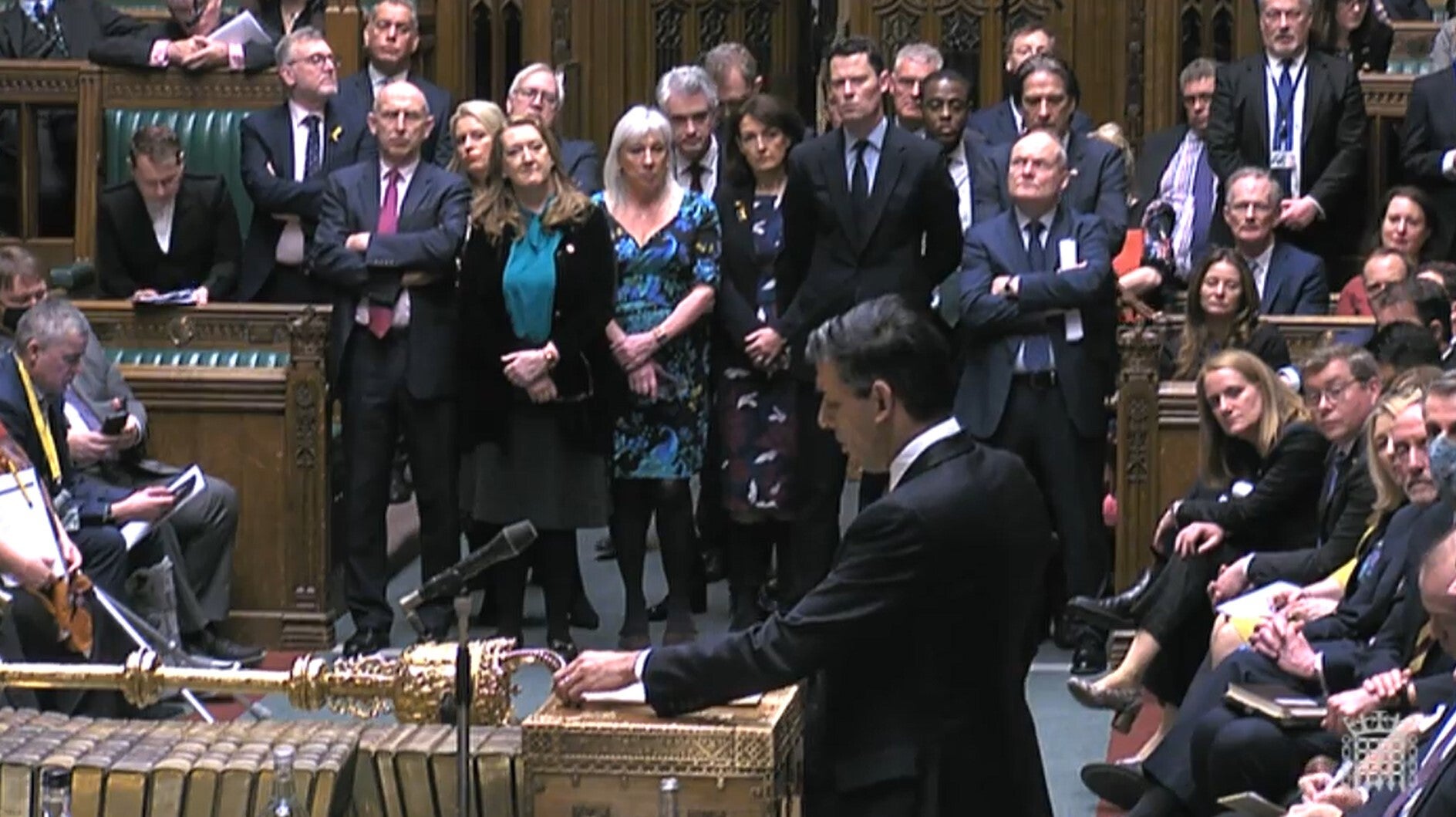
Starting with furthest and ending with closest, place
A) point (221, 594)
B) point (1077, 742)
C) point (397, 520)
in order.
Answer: point (397, 520), point (221, 594), point (1077, 742)

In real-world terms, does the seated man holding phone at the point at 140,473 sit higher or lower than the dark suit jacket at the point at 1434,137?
lower

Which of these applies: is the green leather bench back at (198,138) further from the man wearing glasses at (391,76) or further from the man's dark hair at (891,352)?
the man's dark hair at (891,352)


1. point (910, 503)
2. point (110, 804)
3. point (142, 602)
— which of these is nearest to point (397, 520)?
point (142, 602)

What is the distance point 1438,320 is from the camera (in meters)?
8.66

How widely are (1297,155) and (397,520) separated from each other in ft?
11.7

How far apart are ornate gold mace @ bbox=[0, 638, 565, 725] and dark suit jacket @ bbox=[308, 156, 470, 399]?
11.0ft

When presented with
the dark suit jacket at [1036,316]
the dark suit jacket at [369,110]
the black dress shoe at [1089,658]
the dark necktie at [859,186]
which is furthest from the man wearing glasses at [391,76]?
the black dress shoe at [1089,658]

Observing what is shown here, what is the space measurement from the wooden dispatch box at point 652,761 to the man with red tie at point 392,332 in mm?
3836

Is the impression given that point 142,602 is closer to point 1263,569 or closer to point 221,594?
point 221,594

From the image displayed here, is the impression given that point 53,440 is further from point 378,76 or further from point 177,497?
point 378,76

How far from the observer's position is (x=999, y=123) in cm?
1009

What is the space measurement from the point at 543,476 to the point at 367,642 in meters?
0.80

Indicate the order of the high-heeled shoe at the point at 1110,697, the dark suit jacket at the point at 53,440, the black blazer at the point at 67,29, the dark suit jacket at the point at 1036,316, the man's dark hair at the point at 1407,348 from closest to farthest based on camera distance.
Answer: the dark suit jacket at the point at 53,440 < the high-heeled shoe at the point at 1110,697 < the man's dark hair at the point at 1407,348 < the dark suit jacket at the point at 1036,316 < the black blazer at the point at 67,29

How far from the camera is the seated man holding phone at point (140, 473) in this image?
8680mm
